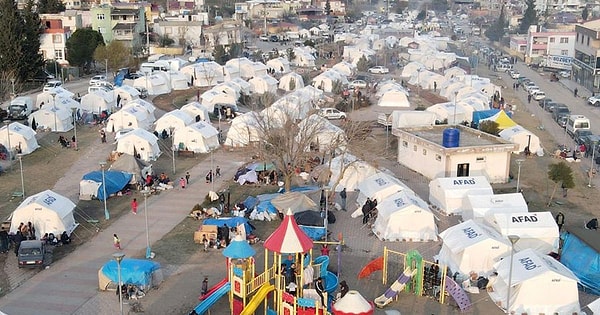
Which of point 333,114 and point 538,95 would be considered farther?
point 538,95

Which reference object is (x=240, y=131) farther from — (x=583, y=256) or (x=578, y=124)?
(x=578, y=124)

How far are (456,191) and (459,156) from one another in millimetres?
3169

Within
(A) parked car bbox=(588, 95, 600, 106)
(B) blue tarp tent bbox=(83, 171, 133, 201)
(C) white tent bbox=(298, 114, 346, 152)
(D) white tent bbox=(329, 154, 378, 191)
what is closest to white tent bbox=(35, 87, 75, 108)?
(B) blue tarp tent bbox=(83, 171, 133, 201)

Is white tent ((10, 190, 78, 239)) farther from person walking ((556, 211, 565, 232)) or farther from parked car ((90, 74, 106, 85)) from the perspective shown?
parked car ((90, 74, 106, 85))

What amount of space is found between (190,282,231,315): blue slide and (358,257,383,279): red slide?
11.2 ft

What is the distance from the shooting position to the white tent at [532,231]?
17234 mm

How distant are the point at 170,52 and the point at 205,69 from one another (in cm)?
1613

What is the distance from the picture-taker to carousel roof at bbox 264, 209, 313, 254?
44.1ft

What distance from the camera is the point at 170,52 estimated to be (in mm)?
61656

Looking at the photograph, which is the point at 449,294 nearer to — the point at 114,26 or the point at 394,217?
the point at 394,217

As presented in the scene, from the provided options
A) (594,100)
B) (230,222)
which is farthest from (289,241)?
(594,100)

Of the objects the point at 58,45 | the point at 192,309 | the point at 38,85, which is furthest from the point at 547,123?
the point at 58,45

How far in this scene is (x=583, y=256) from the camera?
1619 cm

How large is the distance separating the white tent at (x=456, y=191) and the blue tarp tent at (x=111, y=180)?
9936 millimetres
